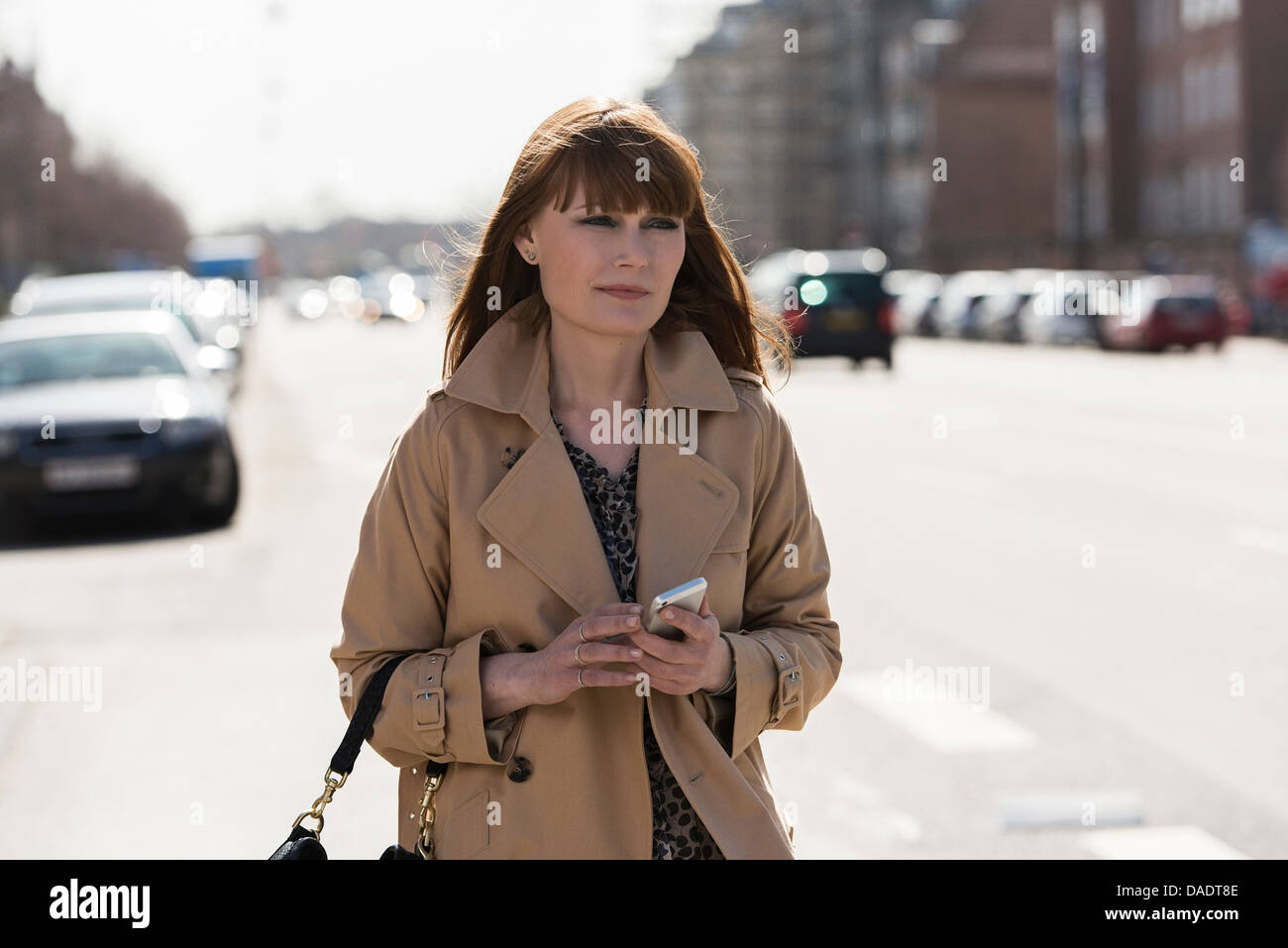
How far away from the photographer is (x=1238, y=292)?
174ft

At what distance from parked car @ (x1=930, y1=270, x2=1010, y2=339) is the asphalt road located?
33.6 meters

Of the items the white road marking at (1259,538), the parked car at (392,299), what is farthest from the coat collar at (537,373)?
the parked car at (392,299)

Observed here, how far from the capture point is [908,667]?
26.7ft

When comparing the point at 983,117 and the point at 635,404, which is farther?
the point at 983,117

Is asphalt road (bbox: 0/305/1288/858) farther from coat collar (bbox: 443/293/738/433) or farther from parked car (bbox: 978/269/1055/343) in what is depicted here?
parked car (bbox: 978/269/1055/343)

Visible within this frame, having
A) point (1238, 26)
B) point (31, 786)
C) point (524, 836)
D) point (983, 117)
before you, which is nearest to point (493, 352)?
point (524, 836)

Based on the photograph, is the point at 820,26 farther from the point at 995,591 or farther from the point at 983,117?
the point at 995,591

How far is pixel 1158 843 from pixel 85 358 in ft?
35.4

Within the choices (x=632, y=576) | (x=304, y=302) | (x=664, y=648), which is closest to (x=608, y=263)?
(x=632, y=576)

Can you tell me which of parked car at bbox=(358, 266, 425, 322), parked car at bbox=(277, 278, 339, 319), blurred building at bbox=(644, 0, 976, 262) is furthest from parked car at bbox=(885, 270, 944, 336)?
parked car at bbox=(277, 278, 339, 319)

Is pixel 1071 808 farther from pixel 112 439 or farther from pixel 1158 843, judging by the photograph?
pixel 112 439

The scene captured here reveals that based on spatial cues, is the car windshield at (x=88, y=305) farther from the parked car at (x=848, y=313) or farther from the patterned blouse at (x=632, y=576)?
the patterned blouse at (x=632, y=576)

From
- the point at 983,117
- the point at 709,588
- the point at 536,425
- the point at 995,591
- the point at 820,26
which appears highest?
the point at 820,26
